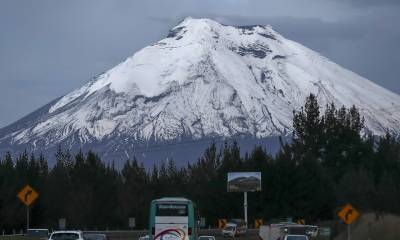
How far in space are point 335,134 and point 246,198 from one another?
86.2 feet

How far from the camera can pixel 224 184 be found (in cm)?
13038

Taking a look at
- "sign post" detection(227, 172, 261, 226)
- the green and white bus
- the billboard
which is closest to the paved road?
"sign post" detection(227, 172, 261, 226)

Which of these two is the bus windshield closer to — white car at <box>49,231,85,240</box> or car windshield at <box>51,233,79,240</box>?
white car at <box>49,231,85,240</box>

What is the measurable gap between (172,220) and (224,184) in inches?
2975

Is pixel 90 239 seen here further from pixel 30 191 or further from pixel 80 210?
pixel 80 210

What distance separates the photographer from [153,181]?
451 ft

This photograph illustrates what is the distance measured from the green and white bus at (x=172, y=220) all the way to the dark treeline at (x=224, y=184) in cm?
4540

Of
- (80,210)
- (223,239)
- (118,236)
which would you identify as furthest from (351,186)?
(80,210)

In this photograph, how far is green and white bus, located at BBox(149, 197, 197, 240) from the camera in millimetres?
54750

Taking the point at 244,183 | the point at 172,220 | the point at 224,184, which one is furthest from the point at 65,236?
the point at 224,184

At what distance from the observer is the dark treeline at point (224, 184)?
110 m

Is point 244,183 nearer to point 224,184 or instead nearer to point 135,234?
point 224,184

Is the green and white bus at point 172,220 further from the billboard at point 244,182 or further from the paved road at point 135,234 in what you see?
the billboard at point 244,182

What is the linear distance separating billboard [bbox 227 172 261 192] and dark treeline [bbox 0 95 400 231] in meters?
2.78
